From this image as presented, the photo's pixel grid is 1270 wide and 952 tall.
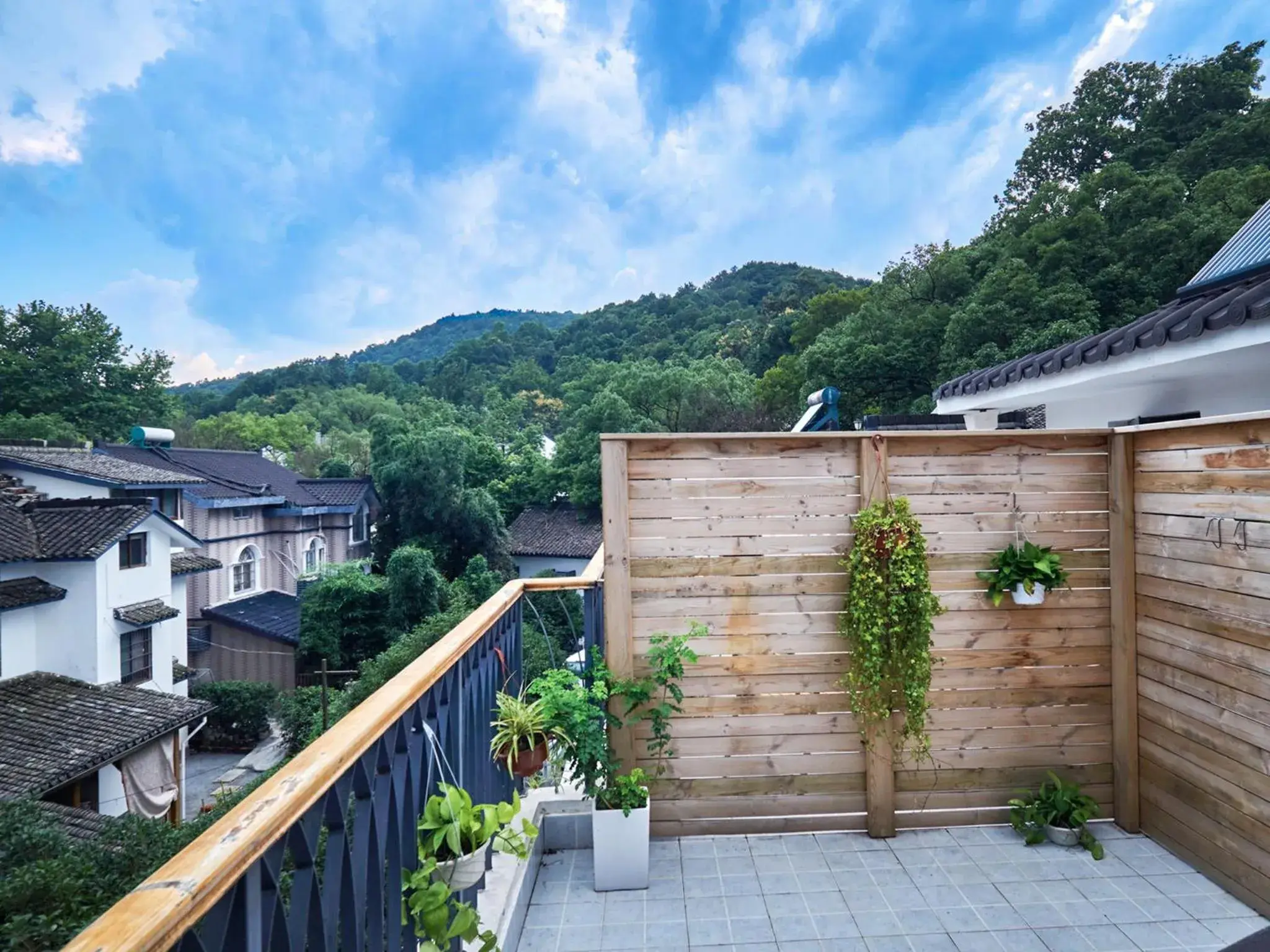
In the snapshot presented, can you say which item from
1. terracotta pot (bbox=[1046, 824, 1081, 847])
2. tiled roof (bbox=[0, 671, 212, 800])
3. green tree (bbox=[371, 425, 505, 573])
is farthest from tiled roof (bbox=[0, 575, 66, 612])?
terracotta pot (bbox=[1046, 824, 1081, 847])

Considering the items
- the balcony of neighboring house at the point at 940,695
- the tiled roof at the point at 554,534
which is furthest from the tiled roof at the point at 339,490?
the balcony of neighboring house at the point at 940,695

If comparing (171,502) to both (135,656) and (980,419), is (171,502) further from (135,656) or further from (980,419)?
(980,419)

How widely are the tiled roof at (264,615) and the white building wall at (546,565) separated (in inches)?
234

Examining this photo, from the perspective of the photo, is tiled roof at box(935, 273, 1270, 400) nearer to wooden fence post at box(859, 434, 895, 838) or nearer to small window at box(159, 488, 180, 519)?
wooden fence post at box(859, 434, 895, 838)

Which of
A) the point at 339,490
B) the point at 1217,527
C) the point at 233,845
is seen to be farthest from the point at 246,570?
the point at 233,845

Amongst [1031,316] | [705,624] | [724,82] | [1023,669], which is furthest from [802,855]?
[724,82]

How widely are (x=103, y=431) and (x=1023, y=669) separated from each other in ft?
110

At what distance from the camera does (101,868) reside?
383 centimetres

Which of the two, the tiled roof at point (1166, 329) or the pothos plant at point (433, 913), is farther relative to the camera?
the tiled roof at point (1166, 329)

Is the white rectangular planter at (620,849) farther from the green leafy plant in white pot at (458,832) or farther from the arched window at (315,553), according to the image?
the arched window at (315,553)

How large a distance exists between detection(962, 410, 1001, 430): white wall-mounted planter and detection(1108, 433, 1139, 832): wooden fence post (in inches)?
103

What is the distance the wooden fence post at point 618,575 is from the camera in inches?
110

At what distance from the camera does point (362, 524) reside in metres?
21.5

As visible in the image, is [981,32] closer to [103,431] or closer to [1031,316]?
[1031,316]
